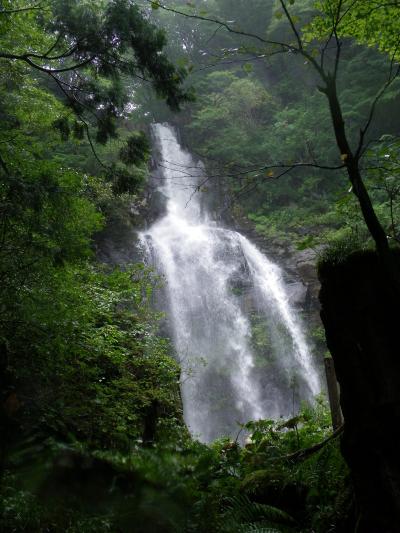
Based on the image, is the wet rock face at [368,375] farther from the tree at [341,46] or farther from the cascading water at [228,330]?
the cascading water at [228,330]

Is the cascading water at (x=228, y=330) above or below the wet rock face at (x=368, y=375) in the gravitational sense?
above

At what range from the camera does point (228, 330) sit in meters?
17.8

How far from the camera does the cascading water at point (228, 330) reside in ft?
52.1

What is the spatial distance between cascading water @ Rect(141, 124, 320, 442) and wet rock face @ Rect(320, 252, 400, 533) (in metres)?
11.8

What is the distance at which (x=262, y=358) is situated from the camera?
17.3 meters

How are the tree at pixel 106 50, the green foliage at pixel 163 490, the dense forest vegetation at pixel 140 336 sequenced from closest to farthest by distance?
the green foliage at pixel 163 490, the dense forest vegetation at pixel 140 336, the tree at pixel 106 50

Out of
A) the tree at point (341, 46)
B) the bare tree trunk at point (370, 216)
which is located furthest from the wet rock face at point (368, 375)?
the tree at point (341, 46)

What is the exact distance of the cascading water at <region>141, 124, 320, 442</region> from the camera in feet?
52.1

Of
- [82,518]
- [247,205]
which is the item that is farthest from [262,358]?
[82,518]

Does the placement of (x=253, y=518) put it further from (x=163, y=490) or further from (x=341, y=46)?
(x=341, y=46)

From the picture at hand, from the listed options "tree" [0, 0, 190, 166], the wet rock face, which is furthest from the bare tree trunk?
"tree" [0, 0, 190, 166]

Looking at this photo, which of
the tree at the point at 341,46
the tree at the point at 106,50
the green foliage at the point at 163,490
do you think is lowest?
the green foliage at the point at 163,490

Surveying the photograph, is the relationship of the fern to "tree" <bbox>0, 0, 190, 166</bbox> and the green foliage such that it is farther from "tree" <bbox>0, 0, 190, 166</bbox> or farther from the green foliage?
"tree" <bbox>0, 0, 190, 166</bbox>

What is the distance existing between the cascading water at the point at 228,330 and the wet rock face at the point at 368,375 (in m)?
11.8
